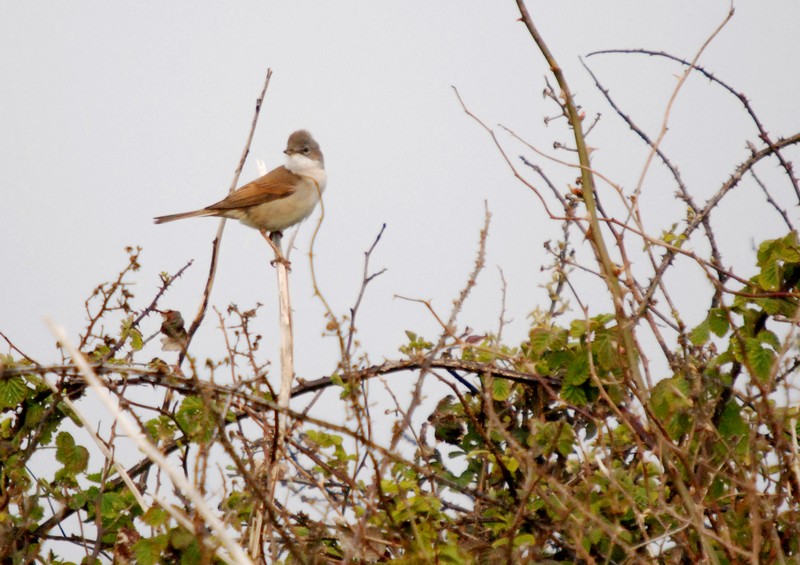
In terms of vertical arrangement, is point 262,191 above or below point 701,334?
above

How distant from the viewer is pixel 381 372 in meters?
2.98

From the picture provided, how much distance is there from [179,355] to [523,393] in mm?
1233

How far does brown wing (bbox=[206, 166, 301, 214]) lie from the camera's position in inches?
263

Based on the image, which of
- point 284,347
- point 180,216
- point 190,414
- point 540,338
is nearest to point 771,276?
point 540,338

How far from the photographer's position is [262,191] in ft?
22.4

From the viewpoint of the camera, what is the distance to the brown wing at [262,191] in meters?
6.68

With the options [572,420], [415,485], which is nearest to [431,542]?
[415,485]

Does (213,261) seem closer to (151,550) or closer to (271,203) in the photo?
(151,550)

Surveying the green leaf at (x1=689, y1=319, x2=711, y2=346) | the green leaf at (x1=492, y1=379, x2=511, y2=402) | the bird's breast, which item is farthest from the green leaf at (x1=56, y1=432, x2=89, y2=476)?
the bird's breast

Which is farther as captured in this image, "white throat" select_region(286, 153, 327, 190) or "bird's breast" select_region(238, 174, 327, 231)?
"white throat" select_region(286, 153, 327, 190)

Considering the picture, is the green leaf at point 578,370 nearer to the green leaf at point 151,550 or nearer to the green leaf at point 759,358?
the green leaf at point 759,358

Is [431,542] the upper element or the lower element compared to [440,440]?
lower

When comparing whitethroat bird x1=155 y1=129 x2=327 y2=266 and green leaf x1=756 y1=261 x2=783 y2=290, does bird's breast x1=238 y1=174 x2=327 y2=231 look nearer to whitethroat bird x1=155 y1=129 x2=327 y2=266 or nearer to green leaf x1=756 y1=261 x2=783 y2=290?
whitethroat bird x1=155 y1=129 x2=327 y2=266

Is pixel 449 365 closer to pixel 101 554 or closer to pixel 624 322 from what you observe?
pixel 624 322
